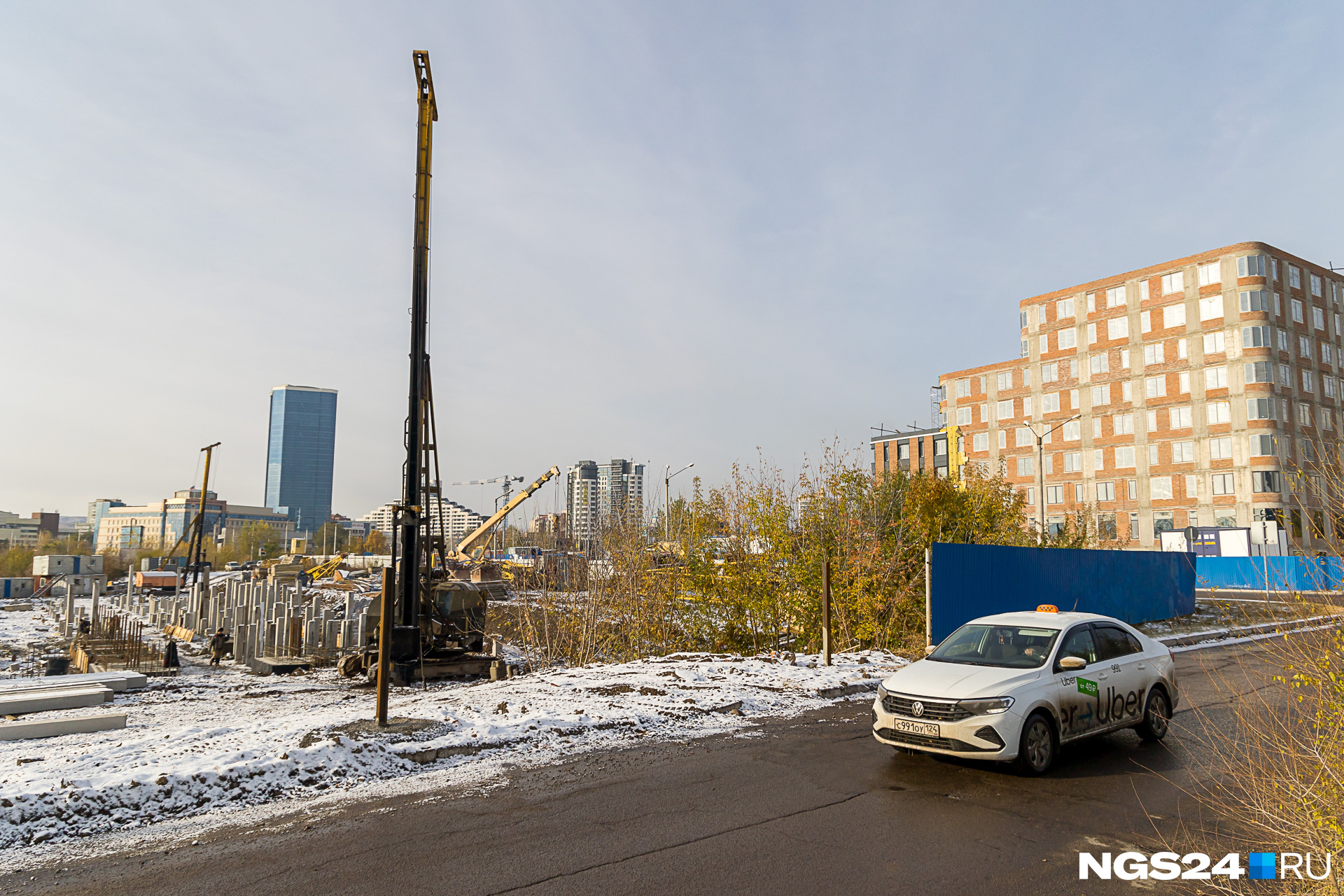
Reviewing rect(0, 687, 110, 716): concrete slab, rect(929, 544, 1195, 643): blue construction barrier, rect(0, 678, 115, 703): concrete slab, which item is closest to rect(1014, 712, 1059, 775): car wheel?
rect(929, 544, 1195, 643): blue construction barrier

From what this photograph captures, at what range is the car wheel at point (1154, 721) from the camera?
9.40 meters

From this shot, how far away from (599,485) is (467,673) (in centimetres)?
13444

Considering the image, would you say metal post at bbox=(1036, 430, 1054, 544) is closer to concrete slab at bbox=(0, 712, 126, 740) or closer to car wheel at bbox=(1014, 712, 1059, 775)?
car wheel at bbox=(1014, 712, 1059, 775)

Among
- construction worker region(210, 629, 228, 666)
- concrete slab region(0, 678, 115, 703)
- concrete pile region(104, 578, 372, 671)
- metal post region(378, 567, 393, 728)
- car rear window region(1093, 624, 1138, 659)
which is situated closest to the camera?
car rear window region(1093, 624, 1138, 659)

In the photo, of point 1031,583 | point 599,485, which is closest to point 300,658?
point 1031,583

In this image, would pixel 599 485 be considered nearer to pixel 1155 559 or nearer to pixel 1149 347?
pixel 1149 347

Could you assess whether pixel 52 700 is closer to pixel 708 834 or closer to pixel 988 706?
pixel 708 834

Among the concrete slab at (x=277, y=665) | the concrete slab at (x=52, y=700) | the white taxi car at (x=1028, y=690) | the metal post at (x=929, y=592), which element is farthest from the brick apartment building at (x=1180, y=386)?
the concrete slab at (x=52, y=700)

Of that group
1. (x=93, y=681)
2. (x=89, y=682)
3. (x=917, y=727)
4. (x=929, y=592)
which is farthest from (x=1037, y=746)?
(x=93, y=681)

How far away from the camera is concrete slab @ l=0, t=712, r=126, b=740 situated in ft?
30.7

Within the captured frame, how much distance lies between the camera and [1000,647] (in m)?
9.06

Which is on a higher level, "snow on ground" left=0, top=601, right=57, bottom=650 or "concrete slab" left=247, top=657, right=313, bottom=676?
"concrete slab" left=247, top=657, right=313, bottom=676

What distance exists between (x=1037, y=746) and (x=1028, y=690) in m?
0.56

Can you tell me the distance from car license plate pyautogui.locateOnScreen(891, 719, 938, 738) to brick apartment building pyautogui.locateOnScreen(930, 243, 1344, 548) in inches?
2094
